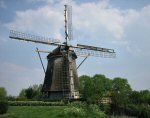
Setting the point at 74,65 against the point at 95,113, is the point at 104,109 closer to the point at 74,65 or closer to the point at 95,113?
the point at 95,113

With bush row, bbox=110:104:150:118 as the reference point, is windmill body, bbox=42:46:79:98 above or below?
above

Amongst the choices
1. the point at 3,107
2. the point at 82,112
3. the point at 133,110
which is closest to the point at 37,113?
the point at 3,107

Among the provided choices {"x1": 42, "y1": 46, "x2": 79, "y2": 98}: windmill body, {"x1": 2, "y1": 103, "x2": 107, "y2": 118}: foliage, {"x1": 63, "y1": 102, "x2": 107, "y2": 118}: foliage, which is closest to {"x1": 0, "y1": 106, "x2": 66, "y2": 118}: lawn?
{"x1": 2, "y1": 103, "x2": 107, "y2": 118}: foliage

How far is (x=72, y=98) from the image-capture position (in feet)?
147

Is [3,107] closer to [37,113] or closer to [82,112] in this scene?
[37,113]

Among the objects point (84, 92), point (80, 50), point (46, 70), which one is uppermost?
point (80, 50)

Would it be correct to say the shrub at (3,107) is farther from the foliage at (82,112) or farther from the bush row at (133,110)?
the bush row at (133,110)

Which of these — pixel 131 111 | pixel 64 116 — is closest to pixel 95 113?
pixel 64 116

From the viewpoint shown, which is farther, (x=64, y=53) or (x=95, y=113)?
(x=64, y=53)

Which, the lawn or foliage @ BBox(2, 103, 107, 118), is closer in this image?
the lawn

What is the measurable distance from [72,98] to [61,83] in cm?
302

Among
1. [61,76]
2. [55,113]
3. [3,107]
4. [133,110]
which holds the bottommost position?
[55,113]

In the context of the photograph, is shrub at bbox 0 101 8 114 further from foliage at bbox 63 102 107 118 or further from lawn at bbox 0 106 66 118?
foliage at bbox 63 102 107 118

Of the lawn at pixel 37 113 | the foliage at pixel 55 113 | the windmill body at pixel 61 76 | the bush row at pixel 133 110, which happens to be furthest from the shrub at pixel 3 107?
the bush row at pixel 133 110
